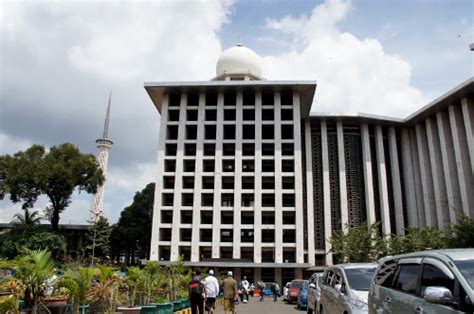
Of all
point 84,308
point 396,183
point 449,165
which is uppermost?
point 449,165

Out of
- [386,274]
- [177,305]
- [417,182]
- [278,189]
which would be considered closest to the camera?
[386,274]

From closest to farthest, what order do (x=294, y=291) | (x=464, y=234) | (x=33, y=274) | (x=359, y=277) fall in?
(x=33, y=274), (x=359, y=277), (x=294, y=291), (x=464, y=234)

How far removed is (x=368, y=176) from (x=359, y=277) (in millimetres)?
41008

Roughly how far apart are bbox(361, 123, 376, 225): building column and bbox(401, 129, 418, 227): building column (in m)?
5.05

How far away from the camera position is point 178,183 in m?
45.1

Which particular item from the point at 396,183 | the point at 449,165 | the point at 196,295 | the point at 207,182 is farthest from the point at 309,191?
the point at 196,295

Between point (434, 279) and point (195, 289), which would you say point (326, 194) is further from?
point (434, 279)

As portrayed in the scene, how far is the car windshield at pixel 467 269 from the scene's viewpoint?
429 centimetres

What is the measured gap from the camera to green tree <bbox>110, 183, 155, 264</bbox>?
5225 cm

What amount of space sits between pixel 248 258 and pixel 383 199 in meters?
17.5

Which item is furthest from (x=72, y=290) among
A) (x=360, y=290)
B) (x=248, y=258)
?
(x=248, y=258)

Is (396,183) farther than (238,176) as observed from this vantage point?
Yes

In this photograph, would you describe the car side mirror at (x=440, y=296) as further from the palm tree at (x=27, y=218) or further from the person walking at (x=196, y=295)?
the palm tree at (x=27, y=218)

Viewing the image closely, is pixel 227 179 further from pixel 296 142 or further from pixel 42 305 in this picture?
pixel 42 305
